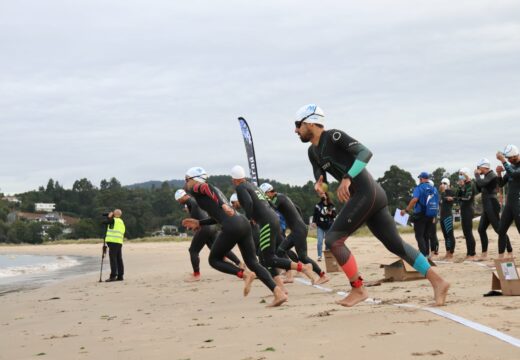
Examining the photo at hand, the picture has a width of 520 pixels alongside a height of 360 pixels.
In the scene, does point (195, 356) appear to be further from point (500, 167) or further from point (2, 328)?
point (500, 167)

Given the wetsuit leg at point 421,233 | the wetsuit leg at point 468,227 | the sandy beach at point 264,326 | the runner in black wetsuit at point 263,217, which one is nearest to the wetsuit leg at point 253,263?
the sandy beach at point 264,326

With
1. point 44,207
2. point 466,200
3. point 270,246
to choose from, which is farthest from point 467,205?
point 44,207

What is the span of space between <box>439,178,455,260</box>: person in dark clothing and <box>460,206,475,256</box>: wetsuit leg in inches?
25.8

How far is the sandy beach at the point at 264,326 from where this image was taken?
17.6 feet

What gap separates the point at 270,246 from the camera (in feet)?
35.8

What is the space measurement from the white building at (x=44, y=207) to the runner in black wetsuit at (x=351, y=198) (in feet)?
612

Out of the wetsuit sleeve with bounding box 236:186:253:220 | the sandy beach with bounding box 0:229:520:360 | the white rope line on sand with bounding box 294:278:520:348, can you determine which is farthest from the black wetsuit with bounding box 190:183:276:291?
the white rope line on sand with bounding box 294:278:520:348

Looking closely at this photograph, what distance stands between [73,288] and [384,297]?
860 cm

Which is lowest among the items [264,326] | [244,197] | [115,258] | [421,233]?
[264,326]

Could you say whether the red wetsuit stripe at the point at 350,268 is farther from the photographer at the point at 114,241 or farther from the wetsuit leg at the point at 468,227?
the photographer at the point at 114,241

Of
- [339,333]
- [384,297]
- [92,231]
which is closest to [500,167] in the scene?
[384,297]

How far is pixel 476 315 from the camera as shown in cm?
627

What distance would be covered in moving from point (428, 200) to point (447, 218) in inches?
58.1

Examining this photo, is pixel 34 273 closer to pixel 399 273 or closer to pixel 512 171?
pixel 399 273
